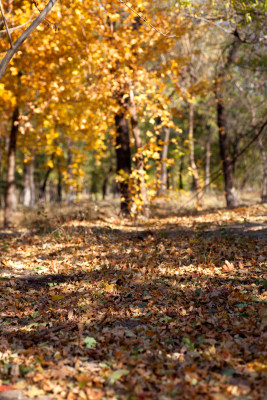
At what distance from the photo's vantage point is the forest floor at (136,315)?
3035 mm

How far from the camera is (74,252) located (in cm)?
721

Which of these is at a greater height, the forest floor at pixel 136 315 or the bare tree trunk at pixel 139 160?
the bare tree trunk at pixel 139 160

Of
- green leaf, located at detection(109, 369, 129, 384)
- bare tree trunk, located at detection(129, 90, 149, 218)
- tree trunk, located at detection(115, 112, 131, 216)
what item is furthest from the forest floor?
tree trunk, located at detection(115, 112, 131, 216)

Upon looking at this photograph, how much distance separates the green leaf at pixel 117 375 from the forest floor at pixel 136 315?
1 cm

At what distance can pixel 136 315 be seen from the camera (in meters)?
4.46

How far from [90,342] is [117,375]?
2.38 ft

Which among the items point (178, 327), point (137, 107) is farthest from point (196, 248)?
point (137, 107)

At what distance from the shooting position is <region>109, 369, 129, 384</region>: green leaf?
307cm

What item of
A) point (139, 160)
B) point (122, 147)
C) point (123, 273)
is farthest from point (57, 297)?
point (122, 147)

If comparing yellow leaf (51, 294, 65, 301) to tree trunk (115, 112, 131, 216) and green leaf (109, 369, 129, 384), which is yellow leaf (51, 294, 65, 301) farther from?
tree trunk (115, 112, 131, 216)

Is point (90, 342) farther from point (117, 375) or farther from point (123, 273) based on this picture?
point (123, 273)

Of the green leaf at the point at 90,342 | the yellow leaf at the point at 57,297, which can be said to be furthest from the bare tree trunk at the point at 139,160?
the green leaf at the point at 90,342

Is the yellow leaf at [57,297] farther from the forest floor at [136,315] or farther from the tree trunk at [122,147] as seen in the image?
the tree trunk at [122,147]

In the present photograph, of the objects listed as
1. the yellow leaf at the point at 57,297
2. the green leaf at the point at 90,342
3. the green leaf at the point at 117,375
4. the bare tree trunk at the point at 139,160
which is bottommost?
the green leaf at the point at 117,375
